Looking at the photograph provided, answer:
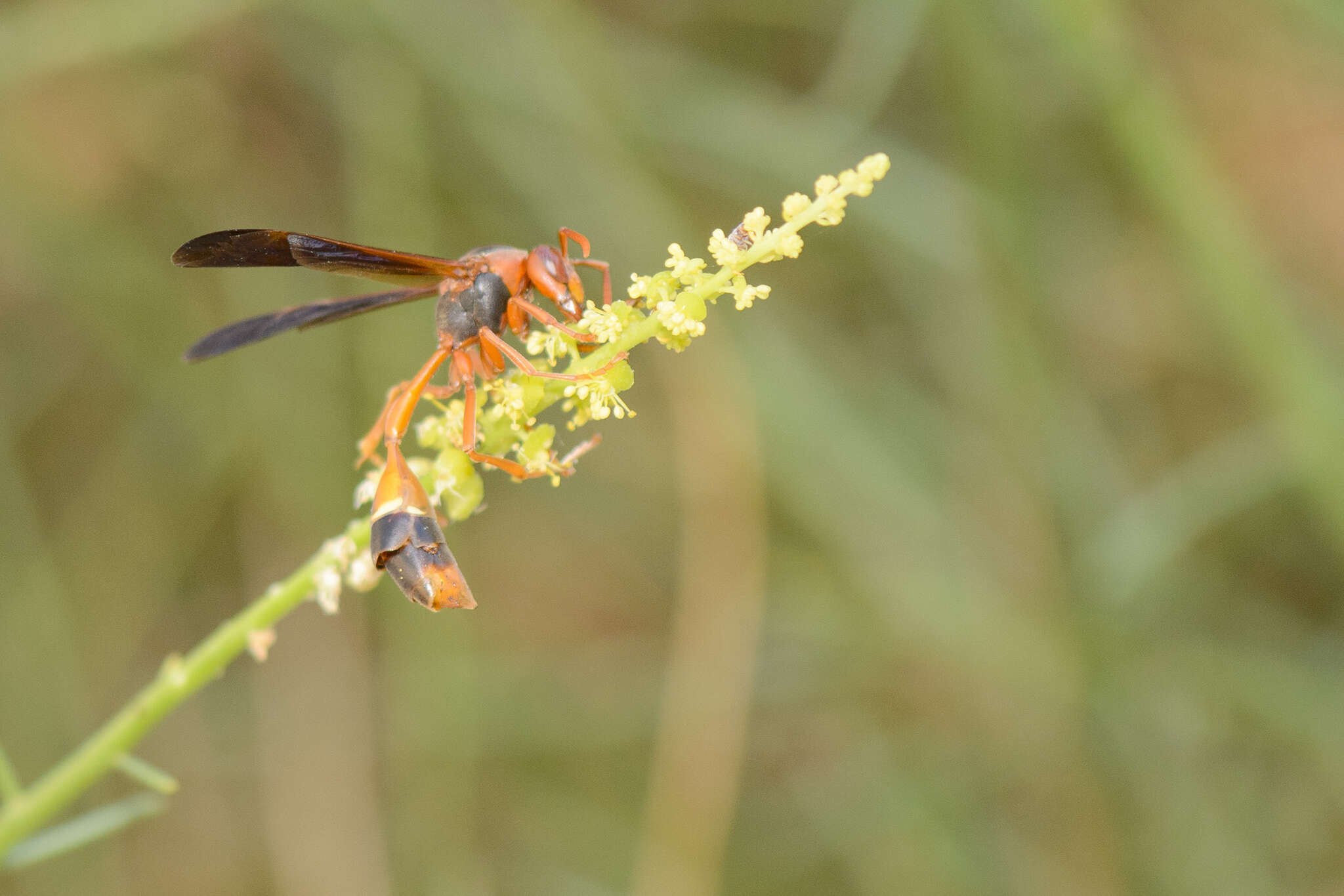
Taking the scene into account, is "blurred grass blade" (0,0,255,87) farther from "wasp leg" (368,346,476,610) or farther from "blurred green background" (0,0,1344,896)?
"wasp leg" (368,346,476,610)

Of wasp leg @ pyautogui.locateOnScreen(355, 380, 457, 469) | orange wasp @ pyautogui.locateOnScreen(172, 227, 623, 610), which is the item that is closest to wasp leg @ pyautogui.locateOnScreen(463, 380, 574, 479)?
orange wasp @ pyautogui.locateOnScreen(172, 227, 623, 610)

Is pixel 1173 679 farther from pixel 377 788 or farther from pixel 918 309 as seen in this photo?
pixel 377 788

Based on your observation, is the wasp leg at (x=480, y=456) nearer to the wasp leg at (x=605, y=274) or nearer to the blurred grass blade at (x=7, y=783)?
the wasp leg at (x=605, y=274)

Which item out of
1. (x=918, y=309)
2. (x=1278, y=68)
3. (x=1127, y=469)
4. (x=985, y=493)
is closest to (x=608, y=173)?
(x=918, y=309)

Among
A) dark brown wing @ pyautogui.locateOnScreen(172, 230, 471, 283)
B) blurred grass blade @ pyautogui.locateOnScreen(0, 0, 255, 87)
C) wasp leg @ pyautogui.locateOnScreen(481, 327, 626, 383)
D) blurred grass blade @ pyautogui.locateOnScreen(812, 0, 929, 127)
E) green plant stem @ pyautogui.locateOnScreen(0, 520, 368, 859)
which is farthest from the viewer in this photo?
blurred grass blade @ pyautogui.locateOnScreen(0, 0, 255, 87)

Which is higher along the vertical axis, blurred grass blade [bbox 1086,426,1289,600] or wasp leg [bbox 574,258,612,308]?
blurred grass blade [bbox 1086,426,1289,600]

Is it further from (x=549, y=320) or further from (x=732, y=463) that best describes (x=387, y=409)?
(x=732, y=463)
